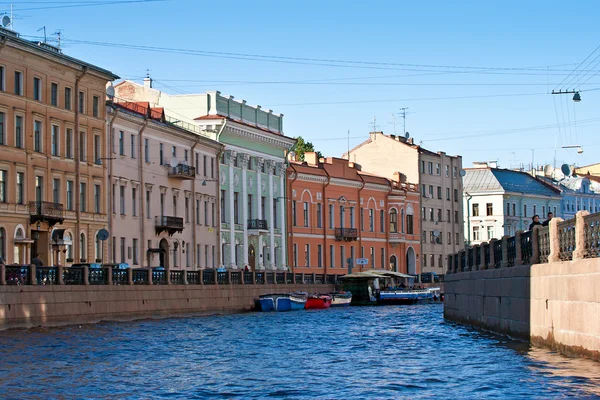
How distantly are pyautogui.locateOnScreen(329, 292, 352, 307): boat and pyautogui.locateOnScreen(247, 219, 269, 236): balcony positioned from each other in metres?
6.00

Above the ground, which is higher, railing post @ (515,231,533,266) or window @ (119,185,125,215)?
window @ (119,185,125,215)

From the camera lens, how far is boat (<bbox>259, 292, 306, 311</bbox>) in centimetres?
5509

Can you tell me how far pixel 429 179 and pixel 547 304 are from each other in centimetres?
7037

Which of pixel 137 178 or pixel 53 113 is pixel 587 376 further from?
pixel 137 178

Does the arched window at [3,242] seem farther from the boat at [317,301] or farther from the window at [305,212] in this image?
the window at [305,212]

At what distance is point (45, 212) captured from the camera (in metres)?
A: 45.4

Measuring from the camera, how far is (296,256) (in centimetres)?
7388

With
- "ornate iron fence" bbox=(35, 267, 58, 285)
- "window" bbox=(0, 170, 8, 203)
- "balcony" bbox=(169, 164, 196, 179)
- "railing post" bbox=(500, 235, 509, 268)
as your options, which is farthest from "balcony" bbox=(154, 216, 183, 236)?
"railing post" bbox=(500, 235, 509, 268)

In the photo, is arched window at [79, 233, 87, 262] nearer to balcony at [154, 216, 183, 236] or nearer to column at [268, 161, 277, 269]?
balcony at [154, 216, 183, 236]

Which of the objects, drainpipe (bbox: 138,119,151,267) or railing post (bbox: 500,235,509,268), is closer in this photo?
railing post (bbox: 500,235,509,268)

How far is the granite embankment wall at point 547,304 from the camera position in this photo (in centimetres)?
1923

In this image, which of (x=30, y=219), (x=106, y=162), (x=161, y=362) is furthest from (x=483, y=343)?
(x=106, y=162)

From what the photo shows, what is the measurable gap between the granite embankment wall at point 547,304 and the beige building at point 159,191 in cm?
2379

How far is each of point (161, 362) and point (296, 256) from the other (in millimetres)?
49719
